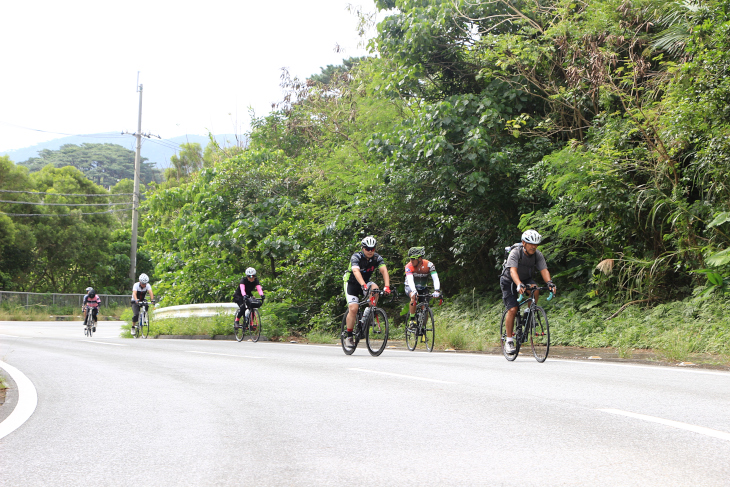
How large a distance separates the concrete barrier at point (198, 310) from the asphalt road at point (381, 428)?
38.8 ft

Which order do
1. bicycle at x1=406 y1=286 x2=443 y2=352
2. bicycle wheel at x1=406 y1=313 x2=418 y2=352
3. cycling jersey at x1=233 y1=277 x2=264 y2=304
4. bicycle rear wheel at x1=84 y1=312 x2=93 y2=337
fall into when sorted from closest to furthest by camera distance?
bicycle at x1=406 y1=286 x2=443 y2=352 → bicycle wheel at x1=406 y1=313 x2=418 y2=352 → cycling jersey at x1=233 y1=277 x2=264 y2=304 → bicycle rear wheel at x1=84 y1=312 x2=93 y2=337

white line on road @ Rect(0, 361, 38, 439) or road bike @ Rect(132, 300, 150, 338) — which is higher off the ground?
road bike @ Rect(132, 300, 150, 338)

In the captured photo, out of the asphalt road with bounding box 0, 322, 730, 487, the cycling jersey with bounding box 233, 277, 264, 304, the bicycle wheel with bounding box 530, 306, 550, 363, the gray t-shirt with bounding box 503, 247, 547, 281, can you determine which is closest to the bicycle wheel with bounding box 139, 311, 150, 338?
the cycling jersey with bounding box 233, 277, 264, 304

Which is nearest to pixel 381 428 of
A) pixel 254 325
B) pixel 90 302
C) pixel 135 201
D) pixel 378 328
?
pixel 378 328

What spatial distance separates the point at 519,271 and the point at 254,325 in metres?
10.2

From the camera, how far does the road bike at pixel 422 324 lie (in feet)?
46.1

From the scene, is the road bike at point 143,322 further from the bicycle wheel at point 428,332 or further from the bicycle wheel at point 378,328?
the bicycle wheel at point 378,328

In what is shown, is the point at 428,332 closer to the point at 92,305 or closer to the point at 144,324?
the point at 144,324

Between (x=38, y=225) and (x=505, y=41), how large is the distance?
4331 cm

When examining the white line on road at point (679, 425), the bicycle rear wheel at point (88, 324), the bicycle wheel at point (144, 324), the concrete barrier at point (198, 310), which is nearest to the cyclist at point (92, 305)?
the bicycle rear wheel at point (88, 324)

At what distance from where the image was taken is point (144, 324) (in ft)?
81.1

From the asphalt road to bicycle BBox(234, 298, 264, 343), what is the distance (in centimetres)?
927

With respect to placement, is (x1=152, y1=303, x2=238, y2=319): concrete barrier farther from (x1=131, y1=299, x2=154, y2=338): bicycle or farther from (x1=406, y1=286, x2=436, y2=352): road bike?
(x1=406, y1=286, x2=436, y2=352): road bike

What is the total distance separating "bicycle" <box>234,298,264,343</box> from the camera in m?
20.0
